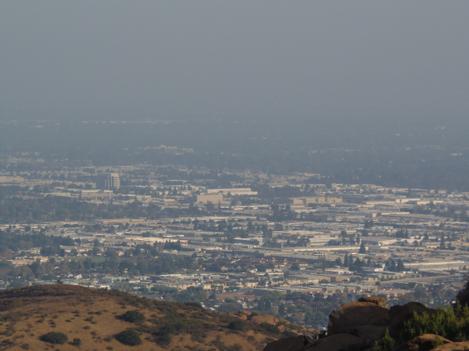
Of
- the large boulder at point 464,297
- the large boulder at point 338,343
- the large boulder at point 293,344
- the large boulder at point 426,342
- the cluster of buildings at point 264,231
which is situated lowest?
the cluster of buildings at point 264,231

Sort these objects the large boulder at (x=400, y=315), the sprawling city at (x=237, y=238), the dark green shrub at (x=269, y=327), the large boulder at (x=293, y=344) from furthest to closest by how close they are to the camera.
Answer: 1. the sprawling city at (x=237, y=238)
2. the dark green shrub at (x=269, y=327)
3. the large boulder at (x=293, y=344)
4. the large boulder at (x=400, y=315)

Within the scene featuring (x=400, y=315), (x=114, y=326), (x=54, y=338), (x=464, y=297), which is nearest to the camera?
(x=400, y=315)

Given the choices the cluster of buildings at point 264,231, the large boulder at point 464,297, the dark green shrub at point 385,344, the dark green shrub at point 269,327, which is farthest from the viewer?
the cluster of buildings at point 264,231

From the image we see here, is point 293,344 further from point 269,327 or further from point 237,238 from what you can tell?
point 237,238

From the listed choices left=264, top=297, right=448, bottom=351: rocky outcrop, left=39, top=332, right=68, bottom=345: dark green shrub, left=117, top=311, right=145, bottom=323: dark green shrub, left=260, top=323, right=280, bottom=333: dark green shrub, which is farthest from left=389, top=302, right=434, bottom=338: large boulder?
left=260, top=323, right=280, bottom=333: dark green shrub

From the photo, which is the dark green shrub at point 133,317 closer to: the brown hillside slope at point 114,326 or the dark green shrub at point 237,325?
the brown hillside slope at point 114,326

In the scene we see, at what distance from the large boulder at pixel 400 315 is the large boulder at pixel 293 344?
2.80ft

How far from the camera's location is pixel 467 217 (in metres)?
108

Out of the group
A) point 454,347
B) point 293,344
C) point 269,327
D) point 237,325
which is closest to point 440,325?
point 454,347

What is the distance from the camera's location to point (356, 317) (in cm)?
1620

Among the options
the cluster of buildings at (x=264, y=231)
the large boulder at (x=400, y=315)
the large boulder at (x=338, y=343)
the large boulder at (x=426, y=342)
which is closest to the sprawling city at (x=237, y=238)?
the cluster of buildings at (x=264, y=231)

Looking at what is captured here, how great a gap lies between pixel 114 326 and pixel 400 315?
20096 millimetres

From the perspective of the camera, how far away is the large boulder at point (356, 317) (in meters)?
15.9

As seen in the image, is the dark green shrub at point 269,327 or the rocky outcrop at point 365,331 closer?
the rocky outcrop at point 365,331
